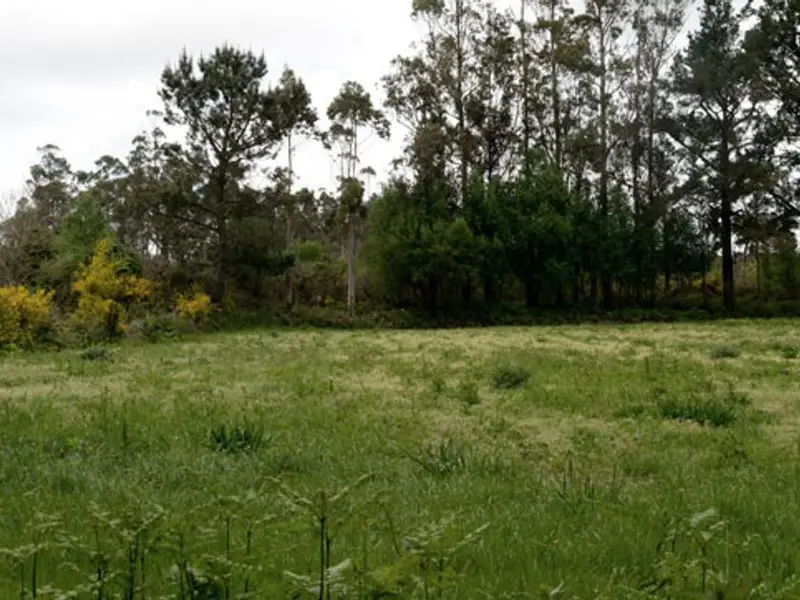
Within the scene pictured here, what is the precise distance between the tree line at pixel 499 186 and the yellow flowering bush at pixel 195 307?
9.67 feet

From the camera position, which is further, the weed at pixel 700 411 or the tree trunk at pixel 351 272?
the tree trunk at pixel 351 272

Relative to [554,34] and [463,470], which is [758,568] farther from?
[554,34]

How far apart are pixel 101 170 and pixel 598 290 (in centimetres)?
4178

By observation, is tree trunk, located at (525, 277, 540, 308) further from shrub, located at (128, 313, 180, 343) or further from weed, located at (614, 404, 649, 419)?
weed, located at (614, 404, 649, 419)

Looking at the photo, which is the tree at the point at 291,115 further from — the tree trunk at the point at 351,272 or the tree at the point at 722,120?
the tree at the point at 722,120

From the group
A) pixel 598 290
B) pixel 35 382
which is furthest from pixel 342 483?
pixel 598 290

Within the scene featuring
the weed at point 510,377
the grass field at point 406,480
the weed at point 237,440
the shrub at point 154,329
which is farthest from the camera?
the shrub at point 154,329

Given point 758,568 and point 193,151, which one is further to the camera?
point 193,151

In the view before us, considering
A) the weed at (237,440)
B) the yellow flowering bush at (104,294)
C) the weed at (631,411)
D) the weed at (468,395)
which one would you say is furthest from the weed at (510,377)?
the yellow flowering bush at (104,294)

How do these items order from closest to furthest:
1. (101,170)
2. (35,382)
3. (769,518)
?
1. (769,518)
2. (35,382)
3. (101,170)

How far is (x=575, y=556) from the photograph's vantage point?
365 centimetres

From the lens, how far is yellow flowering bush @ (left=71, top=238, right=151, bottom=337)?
24.2 metres

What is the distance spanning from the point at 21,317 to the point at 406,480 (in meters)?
20.4

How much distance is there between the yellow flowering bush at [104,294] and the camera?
24219 mm
